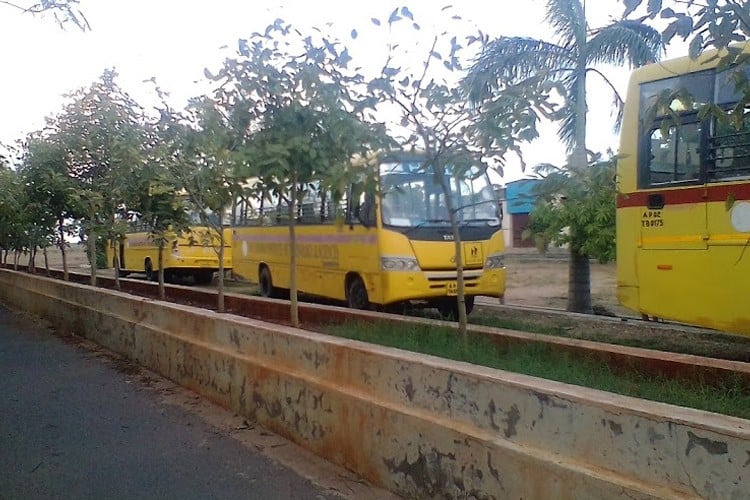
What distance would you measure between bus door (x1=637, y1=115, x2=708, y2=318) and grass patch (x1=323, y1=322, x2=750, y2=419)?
2.77m

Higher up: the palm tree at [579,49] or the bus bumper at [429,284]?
the palm tree at [579,49]

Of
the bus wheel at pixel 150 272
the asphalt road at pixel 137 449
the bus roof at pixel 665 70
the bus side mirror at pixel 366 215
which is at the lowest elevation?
the asphalt road at pixel 137 449

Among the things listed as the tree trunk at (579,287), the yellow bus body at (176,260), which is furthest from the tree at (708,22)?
the yellow bus body at (176,260)

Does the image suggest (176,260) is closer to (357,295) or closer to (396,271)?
(357,295)

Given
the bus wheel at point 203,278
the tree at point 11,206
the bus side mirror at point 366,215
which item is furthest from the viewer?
the bus wheel at point 203,278

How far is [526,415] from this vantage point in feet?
12.4

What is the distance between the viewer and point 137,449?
228 inches

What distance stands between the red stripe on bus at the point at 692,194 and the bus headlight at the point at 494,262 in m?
2.70

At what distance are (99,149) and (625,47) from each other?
32.3ft

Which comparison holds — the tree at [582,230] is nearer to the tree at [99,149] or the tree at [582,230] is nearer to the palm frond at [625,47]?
the palm frond at [625,47]

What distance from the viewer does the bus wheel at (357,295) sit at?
1144cm

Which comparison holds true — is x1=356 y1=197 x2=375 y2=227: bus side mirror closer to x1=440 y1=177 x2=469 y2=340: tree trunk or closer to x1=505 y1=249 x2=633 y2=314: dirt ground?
x1=505 y1=249 x2=633 y2=314: dirt ground

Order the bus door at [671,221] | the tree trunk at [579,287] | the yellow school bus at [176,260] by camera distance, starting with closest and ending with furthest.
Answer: the bus door at [671,221] < the tree trunk at [579,287] < the yellow school bus at [176,260]

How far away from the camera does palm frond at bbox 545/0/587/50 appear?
14.7m
